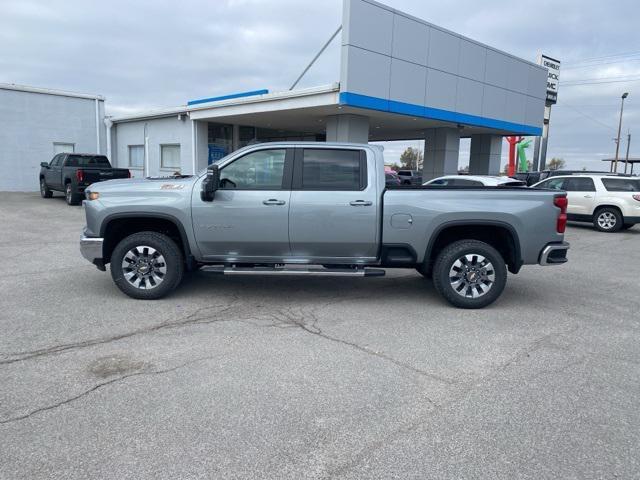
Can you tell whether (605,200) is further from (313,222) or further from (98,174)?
(98,174)

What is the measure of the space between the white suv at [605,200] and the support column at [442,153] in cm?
687

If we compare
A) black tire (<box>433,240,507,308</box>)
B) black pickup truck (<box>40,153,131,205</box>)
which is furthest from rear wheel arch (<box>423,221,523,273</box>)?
black pickup truck (<box>40,153,131,205</box>)

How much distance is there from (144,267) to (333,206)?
249 cm

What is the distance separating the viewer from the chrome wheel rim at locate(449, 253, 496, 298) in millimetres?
6043

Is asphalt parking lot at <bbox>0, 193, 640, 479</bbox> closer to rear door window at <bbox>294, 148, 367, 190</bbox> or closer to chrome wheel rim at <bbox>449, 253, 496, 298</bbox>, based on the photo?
chrome wheel rim at <bbox>449, 253, 496, 298</bbox>

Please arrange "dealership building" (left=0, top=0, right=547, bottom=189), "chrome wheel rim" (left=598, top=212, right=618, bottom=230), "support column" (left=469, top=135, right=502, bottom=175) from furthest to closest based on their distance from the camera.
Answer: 1. "support column" (left=469, top=135, right=502, bottom=175)
2. "dealership building" (left=0, top=0, right=547, bottom=189)
3. "chrome wheel rim" (left=598, top=212, right=618, bottom=230)

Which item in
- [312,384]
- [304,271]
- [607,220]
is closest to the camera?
[312,384]

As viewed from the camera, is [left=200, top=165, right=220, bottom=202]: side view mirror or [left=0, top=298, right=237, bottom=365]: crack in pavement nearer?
[left=0, top=298, right=237, bottom=365]: crack in pavement

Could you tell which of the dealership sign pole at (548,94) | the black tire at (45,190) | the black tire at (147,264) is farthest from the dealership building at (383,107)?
the black tire at (147,264)

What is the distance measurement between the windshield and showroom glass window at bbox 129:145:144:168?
7.62 metres

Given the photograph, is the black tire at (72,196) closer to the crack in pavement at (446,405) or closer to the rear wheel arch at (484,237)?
the rear wheel arch at (484,237)

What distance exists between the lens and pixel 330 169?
618 cm

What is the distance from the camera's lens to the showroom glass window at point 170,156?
24.2m

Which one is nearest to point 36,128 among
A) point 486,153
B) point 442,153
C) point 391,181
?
point 391,181
